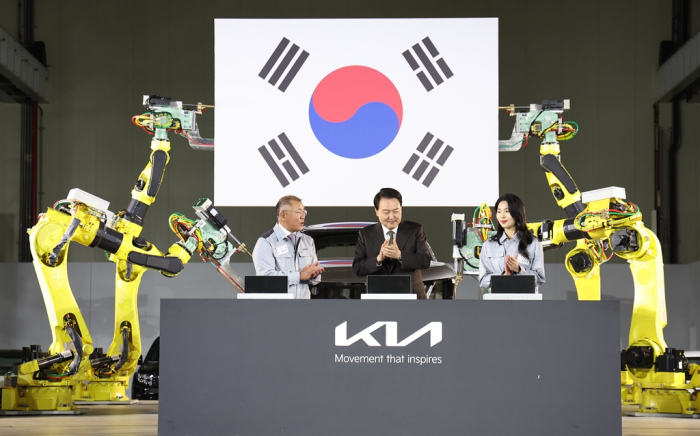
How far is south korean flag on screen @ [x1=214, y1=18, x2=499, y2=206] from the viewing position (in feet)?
20.9

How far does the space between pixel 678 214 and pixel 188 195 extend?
6.52 meters

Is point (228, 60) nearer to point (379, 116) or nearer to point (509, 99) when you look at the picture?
point (379, 116)

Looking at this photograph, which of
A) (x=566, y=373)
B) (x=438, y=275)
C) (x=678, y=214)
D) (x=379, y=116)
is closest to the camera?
(x=566, y=373)

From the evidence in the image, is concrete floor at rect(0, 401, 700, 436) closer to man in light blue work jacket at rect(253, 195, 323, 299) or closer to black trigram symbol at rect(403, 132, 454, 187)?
man in light blue work jacket at rect(253, 195, 323, 299)

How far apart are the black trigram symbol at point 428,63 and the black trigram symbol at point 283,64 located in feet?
3.36

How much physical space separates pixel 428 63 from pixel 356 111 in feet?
2.63

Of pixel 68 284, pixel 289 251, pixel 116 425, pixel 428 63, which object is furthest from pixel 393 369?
pixel 428 63

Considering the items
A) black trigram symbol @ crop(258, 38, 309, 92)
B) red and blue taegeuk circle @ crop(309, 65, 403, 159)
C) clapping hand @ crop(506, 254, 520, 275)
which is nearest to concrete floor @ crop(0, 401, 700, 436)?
clapping hand @ crop(506, 254, 520, 275)

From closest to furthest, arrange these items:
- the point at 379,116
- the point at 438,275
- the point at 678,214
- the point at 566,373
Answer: the point at 566,373 → the point at 438,275 → the point at 379,116 → the point at 678,214

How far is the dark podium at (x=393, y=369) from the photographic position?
3316 millimetres

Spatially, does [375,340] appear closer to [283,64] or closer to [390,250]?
[390,250]

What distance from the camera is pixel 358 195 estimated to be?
6430 millimetres

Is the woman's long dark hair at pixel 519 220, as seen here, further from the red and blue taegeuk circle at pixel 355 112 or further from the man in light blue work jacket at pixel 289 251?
the red and blue taegeuk circle at pixel 355 112

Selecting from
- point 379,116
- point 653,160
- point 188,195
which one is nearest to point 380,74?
point 379,116
